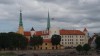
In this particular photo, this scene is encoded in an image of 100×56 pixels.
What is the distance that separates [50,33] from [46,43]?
9446mm

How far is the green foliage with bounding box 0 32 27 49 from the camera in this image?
3839 inches

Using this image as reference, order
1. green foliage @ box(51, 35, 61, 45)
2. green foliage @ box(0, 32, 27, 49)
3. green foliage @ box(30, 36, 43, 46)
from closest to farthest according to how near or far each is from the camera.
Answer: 1. green foliage @ box(0, 32, 27, 49)
2. green foliage @ box(30, 36, 43, 46)
3. green foliage @ box(51, 35, 61, 45)

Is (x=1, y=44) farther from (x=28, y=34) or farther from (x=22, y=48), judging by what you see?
(x=28, y=34)

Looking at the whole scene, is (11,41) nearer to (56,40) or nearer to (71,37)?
(56,40)

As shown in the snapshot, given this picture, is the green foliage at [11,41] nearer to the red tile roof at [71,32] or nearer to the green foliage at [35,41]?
the green foliage at [35,41]

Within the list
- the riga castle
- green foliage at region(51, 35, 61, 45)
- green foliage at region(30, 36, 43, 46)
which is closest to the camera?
green foliage at region(30, 36, 43, 46)

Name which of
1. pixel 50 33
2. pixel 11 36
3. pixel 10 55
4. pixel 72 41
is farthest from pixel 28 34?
pixel 10 55

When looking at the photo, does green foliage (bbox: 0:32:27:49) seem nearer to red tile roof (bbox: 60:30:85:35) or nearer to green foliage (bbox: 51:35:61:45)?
green foliage (bbox: 51:35:61:45)

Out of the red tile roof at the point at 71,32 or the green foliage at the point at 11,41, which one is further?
the red tile roof at the point at 71,32

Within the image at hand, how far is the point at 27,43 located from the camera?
107 meters

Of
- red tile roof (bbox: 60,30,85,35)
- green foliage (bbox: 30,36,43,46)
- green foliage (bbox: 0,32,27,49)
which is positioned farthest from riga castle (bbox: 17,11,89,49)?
green foliage (bbox: 0,32,27,49)

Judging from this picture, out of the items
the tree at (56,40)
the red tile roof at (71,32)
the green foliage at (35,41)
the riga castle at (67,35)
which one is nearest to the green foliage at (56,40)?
the tree at (56,40)

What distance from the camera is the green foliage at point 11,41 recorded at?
97.5 metres

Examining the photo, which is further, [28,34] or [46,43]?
[28,34]
